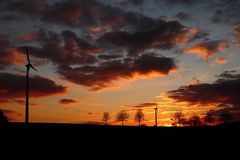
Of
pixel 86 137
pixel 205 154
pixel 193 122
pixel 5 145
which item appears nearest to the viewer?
pixel 5 145

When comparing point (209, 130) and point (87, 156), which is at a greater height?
point (209, 130)

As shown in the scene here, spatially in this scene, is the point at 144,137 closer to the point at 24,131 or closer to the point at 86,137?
the point at 86,137

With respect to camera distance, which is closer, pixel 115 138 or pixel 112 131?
pixel 115 138

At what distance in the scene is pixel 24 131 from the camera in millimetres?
29203

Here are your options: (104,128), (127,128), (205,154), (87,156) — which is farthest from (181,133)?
(87,156)

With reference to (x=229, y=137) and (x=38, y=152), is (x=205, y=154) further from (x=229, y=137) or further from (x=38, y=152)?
(x=38, y=152)

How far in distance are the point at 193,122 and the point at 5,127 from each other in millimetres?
115439

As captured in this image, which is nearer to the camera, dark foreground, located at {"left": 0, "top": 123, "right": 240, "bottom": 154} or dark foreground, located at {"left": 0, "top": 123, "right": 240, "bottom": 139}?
dark foreground, located at {"left": 0, "top": 123, "right": 240, "bottom": 154}

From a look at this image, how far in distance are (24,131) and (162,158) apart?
43.1ft

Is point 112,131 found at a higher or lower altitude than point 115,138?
higher

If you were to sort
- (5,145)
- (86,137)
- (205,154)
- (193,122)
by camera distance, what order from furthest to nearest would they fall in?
(193,122), (205,154), (86,137), (5,145)

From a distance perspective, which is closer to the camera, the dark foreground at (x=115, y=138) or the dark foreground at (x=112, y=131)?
the dark foreground at (x=115, y=138)

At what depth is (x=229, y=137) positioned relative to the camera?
34.2 metres

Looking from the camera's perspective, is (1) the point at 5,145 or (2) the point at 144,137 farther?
(2) the point at 144,137
